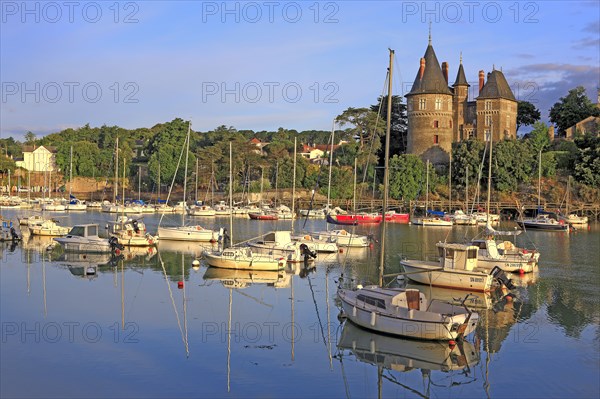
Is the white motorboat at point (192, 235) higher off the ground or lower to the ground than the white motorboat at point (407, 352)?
higher

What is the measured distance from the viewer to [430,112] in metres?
97.7

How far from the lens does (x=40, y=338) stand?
2542 cm

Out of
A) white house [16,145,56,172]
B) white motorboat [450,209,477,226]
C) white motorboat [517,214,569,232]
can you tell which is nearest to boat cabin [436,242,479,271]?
white motorboat [517,214,569,232]

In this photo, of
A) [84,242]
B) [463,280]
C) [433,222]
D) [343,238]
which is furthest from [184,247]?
[433,222]

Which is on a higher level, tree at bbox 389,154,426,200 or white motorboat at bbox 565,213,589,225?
tree at bbox 389,154,426,200

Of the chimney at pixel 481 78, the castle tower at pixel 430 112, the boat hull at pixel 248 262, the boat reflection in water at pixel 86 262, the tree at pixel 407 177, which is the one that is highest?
the chimney at pixel 481 78

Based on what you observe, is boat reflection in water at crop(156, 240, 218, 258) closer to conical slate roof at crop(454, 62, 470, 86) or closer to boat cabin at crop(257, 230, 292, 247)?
boat cabin at crop(257, 230, 292, 247)

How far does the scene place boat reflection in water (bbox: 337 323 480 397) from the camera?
22375 millimetres

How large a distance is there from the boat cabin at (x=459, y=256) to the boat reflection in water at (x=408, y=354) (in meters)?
9.71

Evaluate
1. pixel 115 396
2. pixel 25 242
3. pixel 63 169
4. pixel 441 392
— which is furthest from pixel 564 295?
pixel 63 169

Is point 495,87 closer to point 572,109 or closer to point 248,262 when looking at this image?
point 572,109

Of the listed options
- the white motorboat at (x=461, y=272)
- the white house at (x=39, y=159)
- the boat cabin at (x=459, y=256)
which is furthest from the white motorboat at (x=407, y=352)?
the white house at (x=39, y=159)

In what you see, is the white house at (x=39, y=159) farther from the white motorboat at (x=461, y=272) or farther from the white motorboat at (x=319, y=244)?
the white motorboat at (x=461, y=272)

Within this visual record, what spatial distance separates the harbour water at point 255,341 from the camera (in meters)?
20.7
